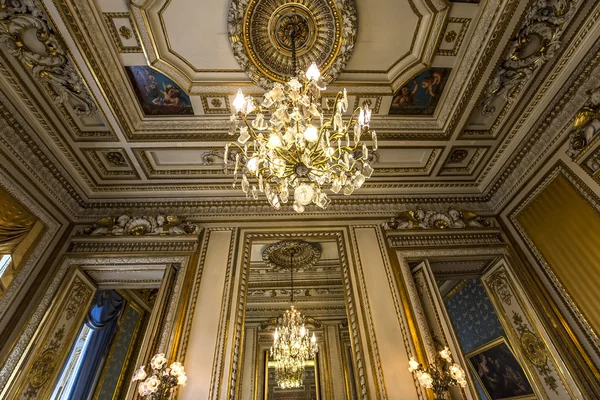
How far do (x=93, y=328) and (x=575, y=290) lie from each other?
888 cm

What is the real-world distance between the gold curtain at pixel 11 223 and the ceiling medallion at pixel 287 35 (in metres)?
4.08

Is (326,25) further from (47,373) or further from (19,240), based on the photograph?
(47,373)

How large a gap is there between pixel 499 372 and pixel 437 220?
4.17 m

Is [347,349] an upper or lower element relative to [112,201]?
lower

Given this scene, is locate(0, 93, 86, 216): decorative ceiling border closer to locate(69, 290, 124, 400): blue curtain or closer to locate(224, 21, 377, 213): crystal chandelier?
locate(69, 290, 124, 400): blue curtain

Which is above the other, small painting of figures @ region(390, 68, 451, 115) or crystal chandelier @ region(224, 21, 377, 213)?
small painting of figures @ region(390, 68, 451, 115)

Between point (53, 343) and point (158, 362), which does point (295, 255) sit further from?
point (53, 343)

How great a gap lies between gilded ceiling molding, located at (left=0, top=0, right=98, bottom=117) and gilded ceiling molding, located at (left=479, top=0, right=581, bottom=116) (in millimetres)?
6069

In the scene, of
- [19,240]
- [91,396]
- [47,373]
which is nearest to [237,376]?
[47,373]

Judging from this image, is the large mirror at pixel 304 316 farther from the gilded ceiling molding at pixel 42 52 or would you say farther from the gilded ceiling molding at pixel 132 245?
Result: the gilded ceiling molding at pixel 42 52

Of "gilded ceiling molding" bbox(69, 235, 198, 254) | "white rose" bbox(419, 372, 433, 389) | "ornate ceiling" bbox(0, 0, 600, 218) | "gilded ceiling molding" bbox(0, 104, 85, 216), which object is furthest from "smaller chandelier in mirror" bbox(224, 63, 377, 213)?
"gilded ceiling molding" bbox(0, 104, 85, 216)

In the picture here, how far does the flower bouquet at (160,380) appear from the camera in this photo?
3.68m

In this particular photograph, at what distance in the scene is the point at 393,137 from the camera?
5379mm

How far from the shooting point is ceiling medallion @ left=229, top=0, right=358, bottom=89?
385cm
